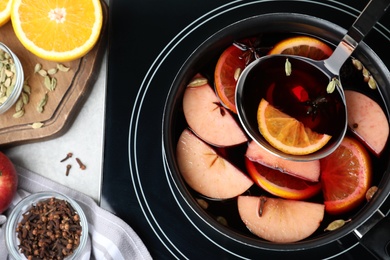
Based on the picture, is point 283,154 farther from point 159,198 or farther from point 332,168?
point 159,198

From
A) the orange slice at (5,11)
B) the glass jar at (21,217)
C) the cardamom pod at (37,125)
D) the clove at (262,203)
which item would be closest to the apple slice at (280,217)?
the clove at (262,203)

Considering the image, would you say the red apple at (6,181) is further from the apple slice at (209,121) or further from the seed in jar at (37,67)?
the apple slice at (209,121)

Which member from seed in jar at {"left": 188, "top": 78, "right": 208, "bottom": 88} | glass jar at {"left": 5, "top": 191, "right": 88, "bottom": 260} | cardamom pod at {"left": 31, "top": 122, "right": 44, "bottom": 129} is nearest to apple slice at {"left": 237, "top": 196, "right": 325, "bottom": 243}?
seed in jar at {"left": 188, "top": 78, "right": 208, "bottom": 88}

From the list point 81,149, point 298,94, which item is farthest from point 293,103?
point 81,149

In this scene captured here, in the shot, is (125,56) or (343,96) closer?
(343,96)

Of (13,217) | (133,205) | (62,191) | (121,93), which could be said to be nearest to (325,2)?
(121,93)

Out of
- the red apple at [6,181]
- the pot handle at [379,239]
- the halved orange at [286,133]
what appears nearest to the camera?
the pot handle at [379,239]
